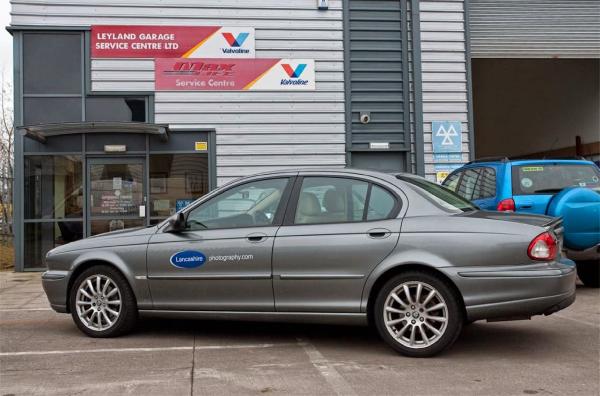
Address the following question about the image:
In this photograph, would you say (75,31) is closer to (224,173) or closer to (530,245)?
(224,173)

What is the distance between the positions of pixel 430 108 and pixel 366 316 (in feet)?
28.2

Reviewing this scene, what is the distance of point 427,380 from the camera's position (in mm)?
4199

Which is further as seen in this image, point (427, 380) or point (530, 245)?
point (530, 245)

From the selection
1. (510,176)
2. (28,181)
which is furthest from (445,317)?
(28,181)

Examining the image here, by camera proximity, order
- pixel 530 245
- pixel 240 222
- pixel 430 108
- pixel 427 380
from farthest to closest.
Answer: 1. pixel 430 108
2. pixel 240 222
3. pixel 530 245
4. pixel 427 380

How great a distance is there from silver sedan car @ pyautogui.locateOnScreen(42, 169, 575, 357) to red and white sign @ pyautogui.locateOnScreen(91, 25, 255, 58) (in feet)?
22.6

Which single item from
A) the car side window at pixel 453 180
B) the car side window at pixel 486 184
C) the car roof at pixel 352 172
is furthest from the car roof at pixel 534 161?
the car roof at pixel 352 172

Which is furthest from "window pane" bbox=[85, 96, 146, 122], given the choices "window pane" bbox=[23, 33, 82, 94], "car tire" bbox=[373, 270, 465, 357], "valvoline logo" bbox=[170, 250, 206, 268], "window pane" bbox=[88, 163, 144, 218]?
"car tire" bbox=[373, 270, 465, 357]

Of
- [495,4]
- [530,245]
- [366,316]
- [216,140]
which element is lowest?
[366,316]

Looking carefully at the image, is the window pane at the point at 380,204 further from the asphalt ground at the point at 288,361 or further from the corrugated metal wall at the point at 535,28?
the corrugated metal wall at the point at 535,28

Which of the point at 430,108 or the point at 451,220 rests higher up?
the point at 430,108

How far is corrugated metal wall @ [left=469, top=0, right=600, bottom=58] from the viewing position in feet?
44.1

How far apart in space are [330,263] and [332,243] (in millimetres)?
167

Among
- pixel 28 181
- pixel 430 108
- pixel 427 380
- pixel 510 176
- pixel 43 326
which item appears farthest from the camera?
pixel 430 108
